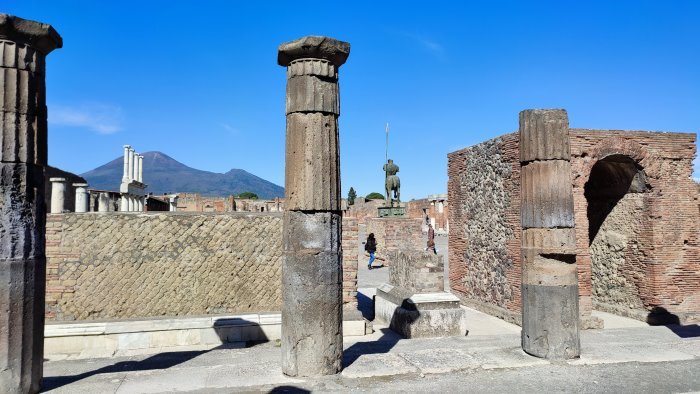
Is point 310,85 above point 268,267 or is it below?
above

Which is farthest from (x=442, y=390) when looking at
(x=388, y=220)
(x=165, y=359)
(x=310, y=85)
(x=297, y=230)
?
(x=388, y=220)

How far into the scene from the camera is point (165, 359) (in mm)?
7172

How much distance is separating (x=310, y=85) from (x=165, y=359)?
451 cm

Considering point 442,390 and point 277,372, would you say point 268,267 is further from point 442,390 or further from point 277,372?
point 442,390

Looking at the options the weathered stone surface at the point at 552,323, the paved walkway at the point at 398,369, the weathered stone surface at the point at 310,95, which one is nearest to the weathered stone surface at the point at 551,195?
the weathered stone surface at the point at 552,323

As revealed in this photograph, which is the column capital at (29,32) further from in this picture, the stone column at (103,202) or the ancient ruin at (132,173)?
the ancient ruin at (132,173)

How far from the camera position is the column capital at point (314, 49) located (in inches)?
228

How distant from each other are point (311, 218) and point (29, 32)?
11.9 ft

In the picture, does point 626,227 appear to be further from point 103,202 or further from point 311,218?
point 103,202

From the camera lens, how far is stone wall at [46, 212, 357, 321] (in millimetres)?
8477

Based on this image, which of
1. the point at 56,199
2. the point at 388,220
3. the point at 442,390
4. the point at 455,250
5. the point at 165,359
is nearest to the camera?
the point at 442,390

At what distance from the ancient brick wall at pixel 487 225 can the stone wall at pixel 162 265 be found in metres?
3.54

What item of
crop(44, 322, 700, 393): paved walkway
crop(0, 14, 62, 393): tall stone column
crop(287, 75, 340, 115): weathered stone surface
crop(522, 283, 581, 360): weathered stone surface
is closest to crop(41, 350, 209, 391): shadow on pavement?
crop(44, 322, 700, 393): paved walkway

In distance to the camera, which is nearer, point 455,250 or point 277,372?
point 277,372
